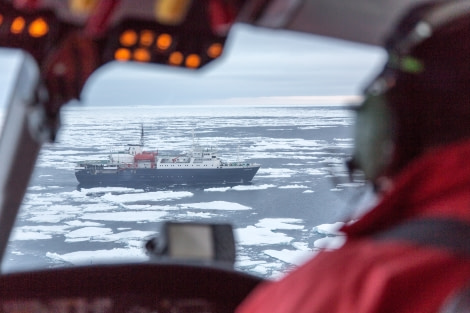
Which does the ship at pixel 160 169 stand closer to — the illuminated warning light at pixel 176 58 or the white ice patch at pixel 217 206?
the white ice patch at pixel 217 206

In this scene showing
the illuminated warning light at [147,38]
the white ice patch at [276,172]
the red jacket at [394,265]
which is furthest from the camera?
the white ice patch at [276,172]

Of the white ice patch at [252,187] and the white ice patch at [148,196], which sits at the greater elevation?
the white ice patch at [252,187]

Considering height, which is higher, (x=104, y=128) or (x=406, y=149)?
(x=406, y=149)

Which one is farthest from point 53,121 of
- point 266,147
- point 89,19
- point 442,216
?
point 442,216

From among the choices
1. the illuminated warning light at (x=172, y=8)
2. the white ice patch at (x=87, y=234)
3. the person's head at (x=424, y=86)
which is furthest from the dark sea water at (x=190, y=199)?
the person's head at (x=424, y=86)

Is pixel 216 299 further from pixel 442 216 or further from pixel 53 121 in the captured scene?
pixel 442 216

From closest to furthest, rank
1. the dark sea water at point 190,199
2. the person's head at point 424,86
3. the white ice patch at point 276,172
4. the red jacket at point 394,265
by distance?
1. the red jacket at point 394,265
2. the person's head at point 424,86
3. the dark sea water at point 190,199
4. the white ice patch at point 276,172
